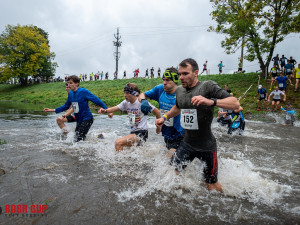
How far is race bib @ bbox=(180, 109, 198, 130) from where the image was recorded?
294 centimetres

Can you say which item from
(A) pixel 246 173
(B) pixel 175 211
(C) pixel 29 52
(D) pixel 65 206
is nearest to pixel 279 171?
(A) pixel 246 173

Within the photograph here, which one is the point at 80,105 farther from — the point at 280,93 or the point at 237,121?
the point at 280,93

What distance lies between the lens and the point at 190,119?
298 centimetres

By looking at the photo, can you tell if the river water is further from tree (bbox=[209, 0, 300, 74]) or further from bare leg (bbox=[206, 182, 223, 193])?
tree (bbox=[209, 0, 300, 74])

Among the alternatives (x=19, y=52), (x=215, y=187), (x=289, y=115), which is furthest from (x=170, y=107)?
(x=19, y=52)

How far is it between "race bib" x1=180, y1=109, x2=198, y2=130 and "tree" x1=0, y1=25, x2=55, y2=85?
4544 centimetres

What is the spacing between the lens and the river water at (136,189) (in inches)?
97.1

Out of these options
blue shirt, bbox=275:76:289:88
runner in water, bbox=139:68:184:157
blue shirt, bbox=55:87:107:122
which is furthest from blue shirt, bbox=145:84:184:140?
blue shirt, bbox=275:76:289:88

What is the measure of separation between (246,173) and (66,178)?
325cm

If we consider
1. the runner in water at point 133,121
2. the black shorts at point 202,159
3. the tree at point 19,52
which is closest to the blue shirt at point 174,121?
the runner in water at point 133,121

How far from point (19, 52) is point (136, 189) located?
48152 millimetres

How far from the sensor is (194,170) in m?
3.74

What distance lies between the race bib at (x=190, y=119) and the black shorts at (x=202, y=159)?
12.4 inches

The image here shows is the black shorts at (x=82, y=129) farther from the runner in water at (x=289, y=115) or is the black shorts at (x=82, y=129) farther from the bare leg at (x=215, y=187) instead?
the runner in water at (x=289, y=115)
